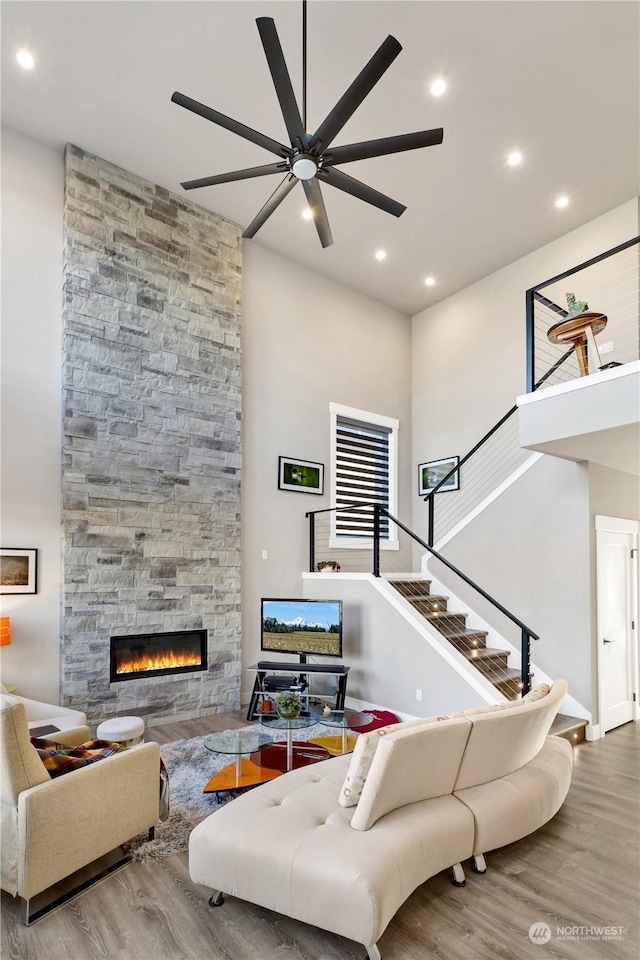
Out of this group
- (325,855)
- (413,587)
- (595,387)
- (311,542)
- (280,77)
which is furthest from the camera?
(311,542)

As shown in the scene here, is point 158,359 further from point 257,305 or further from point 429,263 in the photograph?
point 429,263

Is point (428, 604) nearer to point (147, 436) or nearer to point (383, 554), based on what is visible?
point (383, 554)

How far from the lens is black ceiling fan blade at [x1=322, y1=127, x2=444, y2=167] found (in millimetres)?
3033

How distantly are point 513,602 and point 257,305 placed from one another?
446 centimetres

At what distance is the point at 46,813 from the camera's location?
2441 mm

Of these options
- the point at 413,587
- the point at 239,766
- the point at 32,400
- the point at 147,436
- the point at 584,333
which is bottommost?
the point at 239,766

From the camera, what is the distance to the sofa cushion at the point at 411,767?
2.39m

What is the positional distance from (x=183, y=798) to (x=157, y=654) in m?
1.86

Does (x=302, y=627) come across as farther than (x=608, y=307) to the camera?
No

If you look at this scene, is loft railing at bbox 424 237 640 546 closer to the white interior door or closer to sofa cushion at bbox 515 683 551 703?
the white interior door

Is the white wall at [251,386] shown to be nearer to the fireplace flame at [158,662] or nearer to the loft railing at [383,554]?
the loft railing at [383,554]

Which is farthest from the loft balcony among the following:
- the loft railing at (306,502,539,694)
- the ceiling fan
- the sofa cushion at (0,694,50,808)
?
the sofa cushion at (0,694,50,808)

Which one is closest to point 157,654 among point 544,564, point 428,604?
point 428,604

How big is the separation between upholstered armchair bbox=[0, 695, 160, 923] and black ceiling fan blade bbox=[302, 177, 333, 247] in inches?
125
